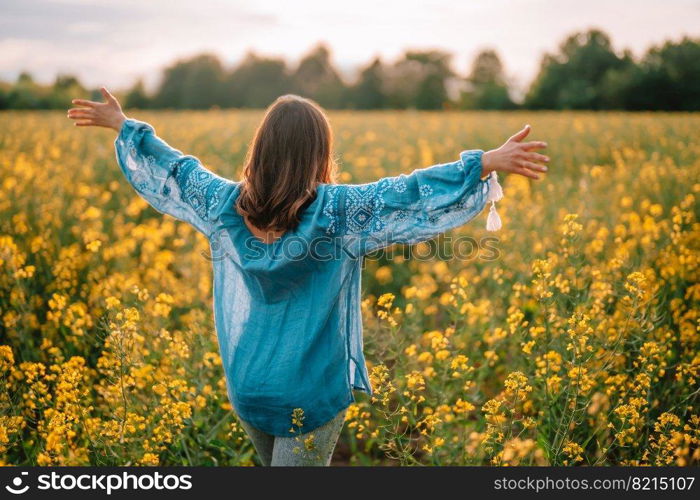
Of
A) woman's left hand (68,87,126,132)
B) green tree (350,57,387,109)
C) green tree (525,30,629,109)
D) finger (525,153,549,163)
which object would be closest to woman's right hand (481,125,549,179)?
finger (525,153,549,163)

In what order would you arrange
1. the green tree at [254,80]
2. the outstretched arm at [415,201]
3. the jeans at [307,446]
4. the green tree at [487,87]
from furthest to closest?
1. the green tree at [254,80]
2. the green tree at [487,87]
3. the jeans at [307,446]
4. the outstretched arm at [415,201]

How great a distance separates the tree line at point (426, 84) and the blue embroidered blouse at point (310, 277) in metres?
33.6

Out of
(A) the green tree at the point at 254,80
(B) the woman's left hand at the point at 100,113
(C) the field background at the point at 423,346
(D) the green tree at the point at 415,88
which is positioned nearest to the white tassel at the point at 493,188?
(C) the field background at the point at 423,346

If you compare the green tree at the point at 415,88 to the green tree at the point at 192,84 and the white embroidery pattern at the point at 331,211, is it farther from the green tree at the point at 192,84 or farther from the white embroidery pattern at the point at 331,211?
the white embroidery pattern at the point at 331,211

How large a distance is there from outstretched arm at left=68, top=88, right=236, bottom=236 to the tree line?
33578mm

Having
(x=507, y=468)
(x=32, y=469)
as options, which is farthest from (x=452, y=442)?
(x=32, y=469)

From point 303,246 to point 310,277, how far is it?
0.13 m

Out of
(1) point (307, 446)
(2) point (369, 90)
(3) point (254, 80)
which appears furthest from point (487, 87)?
(1) point (307, 446)

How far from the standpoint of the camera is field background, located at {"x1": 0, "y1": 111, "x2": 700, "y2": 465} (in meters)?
2.46

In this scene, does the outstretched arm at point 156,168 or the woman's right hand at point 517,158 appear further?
the outstretched arm at point 156,168

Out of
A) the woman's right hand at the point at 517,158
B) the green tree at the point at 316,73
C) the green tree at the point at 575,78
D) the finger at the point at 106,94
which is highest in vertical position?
the green tree at the point at 316,73

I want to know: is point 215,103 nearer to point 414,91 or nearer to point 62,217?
point 414,91

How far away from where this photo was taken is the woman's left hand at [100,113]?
8.09 ft

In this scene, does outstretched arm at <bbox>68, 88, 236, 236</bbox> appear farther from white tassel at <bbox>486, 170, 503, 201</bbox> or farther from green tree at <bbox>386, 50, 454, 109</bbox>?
green tree at <bbox>386, 50, 454, 109</bbox>
